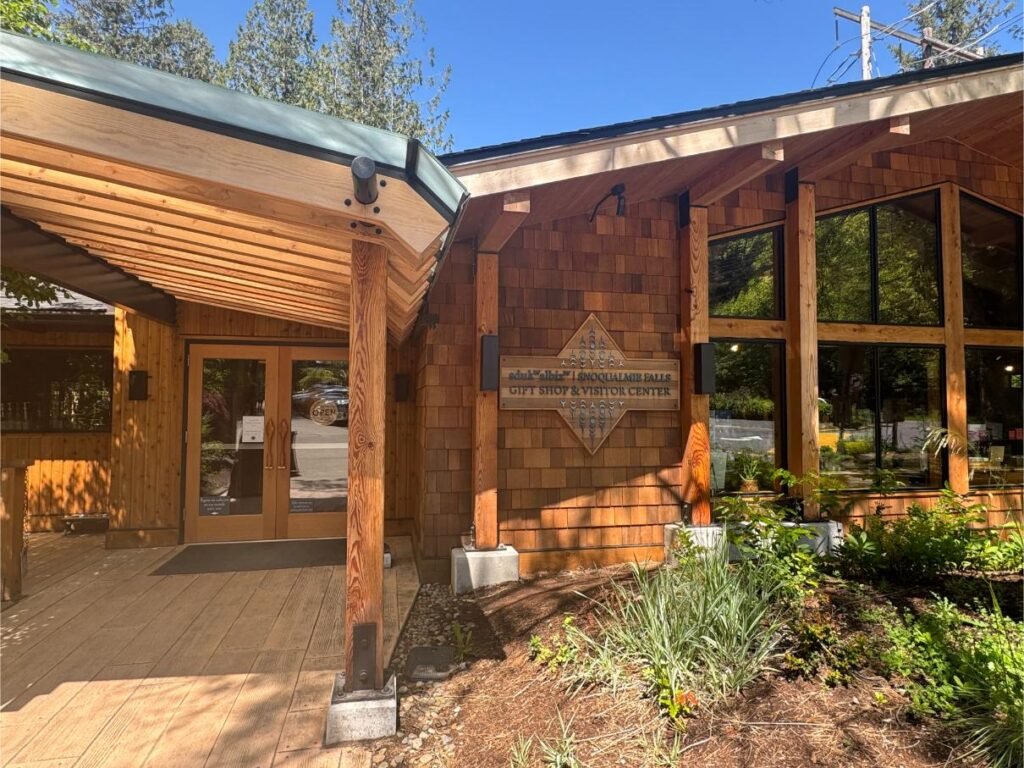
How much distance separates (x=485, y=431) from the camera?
13.1ft

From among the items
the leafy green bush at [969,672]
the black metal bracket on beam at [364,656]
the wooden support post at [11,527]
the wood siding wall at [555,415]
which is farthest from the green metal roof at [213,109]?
the wooden support post at [11,527]

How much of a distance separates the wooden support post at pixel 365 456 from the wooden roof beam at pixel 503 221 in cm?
131

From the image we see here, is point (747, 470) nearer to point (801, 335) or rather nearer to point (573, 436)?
point (801, 335)

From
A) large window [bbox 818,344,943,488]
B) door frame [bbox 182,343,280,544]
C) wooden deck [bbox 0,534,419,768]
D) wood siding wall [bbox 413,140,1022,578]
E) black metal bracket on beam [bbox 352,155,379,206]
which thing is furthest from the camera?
door frame [bbox 182,343,280,544]

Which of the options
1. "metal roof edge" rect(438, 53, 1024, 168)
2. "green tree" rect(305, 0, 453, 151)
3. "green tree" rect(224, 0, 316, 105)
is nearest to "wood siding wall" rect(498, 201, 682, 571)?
"metal roof edge" rect(438, 53, 1024, 168)

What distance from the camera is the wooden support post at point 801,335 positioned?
4.57 meters

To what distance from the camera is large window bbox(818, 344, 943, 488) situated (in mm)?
4965

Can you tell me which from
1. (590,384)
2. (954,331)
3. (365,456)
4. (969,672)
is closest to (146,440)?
(365,456)

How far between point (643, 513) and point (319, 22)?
19.4m

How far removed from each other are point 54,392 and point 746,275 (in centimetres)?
777

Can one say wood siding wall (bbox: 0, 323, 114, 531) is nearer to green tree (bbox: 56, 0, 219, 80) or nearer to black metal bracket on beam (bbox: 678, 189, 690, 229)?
black metal bracket on beam (bbox: 678, 189, 690, 229)

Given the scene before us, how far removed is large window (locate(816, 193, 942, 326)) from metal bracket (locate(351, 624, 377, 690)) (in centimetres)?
490

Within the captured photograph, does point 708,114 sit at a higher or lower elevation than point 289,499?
higher

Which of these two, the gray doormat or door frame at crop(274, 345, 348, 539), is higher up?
door frame at crop(274, 345, 348, 539)
